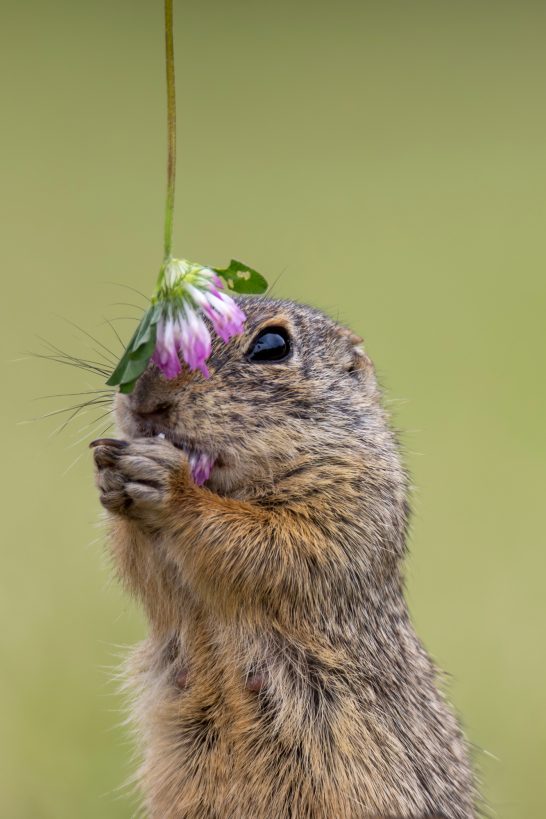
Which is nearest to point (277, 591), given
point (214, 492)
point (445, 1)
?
point (214, 492)

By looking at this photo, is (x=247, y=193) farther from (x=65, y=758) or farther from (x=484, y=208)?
(x=65, y=758)

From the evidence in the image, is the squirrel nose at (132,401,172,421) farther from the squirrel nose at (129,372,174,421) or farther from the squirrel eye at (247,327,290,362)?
the squirrel eye at (247,327,290,362)

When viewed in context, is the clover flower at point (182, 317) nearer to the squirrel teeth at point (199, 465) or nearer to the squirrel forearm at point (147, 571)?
the squirrel teeth at point (199, 465)

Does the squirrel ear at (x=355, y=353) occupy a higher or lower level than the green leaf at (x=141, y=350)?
higher

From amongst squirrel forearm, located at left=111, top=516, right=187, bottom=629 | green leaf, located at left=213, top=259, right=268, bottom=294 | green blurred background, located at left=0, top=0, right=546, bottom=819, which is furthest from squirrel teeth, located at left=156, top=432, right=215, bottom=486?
green blurred background, located at left=0, top=0, right=546, bottom=819

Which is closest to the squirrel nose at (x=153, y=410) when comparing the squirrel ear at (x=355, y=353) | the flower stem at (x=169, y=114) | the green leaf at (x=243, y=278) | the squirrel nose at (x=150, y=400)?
the squirrel nose at (x=150, y=400)

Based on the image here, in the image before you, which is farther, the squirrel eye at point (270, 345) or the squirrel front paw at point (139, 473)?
the squirrel eye at point (270, 345)

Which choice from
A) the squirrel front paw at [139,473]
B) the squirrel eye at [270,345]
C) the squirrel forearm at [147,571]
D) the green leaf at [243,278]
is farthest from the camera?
the squirrel eye at [270,345]

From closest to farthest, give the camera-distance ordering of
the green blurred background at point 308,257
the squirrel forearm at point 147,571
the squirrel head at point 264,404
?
the squirrel head at point 264,404 → the squirrel forearm at point 147,571 → the green blurred background at point 308,257
